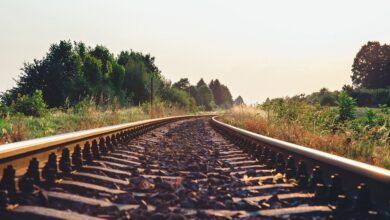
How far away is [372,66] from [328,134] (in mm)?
72142

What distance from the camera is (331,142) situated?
714cm

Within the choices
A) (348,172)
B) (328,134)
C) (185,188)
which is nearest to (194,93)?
(328,134)

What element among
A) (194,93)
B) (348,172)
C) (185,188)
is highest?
(194,93)

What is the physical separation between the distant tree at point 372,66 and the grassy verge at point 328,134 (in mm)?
62102

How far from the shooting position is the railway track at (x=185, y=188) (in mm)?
2607

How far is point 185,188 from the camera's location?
3615mm

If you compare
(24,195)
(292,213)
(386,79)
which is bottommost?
(292,213)

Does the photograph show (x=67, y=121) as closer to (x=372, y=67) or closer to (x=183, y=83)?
(x=372, y=67)

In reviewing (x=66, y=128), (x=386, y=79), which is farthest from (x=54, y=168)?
(x=386, y=79)

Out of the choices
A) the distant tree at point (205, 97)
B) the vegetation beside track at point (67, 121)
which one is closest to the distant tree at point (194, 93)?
the distant tree at point (205, 97)

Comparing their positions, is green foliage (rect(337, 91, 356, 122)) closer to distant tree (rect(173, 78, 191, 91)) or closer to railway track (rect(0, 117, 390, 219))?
railway track (rect(0, 117, 390, 219))

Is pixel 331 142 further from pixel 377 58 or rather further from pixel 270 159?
pixel 377 58

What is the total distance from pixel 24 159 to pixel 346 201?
2.47m

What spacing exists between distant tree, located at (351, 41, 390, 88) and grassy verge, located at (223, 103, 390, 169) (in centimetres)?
6210
